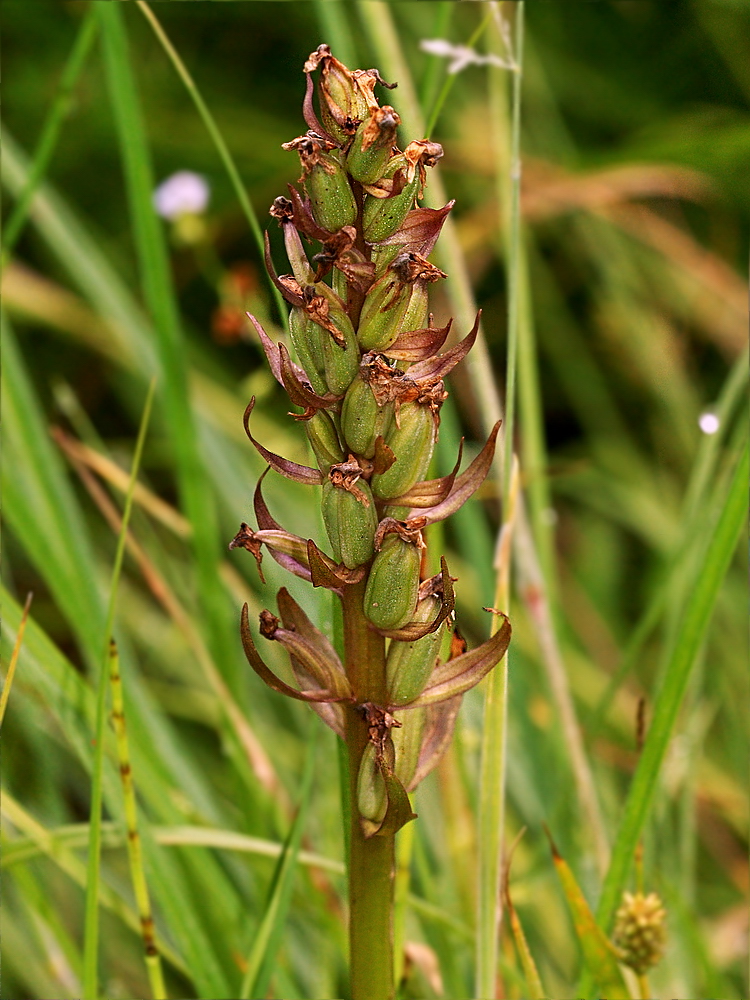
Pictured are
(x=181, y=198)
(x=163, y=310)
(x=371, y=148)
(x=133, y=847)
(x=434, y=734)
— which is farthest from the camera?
(x=181, y=198)

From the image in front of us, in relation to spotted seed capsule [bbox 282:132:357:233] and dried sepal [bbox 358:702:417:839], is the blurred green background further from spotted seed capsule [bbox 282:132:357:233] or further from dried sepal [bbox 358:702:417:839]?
spotted seed capsule [bbox 282:132:357:233]

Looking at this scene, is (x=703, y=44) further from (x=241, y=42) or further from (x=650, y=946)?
(x=650, y=946)

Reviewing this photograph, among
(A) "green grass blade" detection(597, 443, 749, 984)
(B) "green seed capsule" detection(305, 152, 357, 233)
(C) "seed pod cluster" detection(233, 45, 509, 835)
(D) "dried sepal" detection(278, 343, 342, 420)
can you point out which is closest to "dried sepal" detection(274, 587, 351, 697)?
(C) "seed pod cluster" detection(233, 45, 509, 835)

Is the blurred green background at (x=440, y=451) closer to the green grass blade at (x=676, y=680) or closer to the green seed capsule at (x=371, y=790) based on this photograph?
the green grass blade at (x=676, y=680)

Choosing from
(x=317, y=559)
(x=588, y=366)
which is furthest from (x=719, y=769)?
(x=317, y=559)

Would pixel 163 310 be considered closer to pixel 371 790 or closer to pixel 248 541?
pixel 248 541

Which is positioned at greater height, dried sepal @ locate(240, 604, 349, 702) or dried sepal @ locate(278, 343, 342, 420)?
dried sepal @ locate(278, 343, 342, 420)

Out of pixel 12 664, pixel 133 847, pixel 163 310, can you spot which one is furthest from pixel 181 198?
pixel 133 847
